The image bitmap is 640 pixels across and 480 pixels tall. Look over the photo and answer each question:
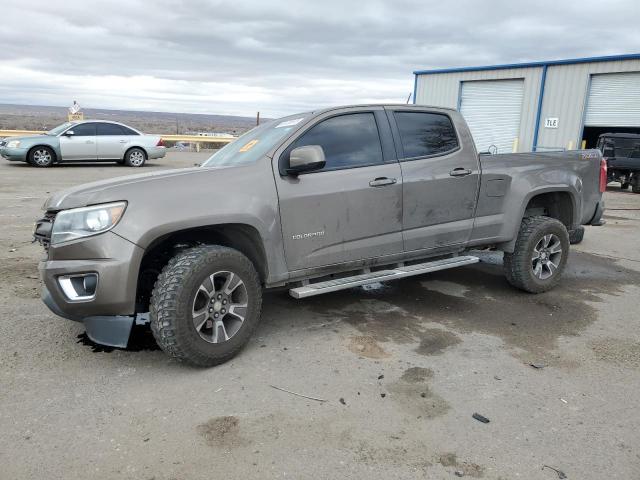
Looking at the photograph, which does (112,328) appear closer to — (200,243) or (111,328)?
(111,328)

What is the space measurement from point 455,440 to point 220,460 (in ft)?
4.14

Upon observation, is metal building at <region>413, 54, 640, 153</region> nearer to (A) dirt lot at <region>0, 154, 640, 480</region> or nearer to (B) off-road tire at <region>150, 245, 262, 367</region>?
(A) dirt lot at <region>0, 154, 640, 480</region>

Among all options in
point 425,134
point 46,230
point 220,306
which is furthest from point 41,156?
point 220,306

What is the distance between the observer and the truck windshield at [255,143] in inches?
166

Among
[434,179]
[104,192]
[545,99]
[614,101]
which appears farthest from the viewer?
[545,99]

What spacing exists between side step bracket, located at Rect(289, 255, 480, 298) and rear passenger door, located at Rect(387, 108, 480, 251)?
0.16 meters

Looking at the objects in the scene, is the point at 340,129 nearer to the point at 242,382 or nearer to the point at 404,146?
the point at 404,146

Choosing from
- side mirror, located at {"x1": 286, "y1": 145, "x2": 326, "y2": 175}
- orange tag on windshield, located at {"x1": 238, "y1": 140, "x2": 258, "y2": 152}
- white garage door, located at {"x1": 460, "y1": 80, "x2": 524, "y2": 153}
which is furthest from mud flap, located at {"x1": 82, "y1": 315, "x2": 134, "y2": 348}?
white garage door, located at {"x1": 460, "y1": 80, "x2": 524, "y2": 153}

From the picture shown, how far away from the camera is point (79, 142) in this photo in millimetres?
16844

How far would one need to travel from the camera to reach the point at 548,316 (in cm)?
494

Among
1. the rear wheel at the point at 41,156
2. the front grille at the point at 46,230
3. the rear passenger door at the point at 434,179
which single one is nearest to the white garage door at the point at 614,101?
the rear passenger door at the point at 434,179

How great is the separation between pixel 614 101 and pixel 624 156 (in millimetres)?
4328

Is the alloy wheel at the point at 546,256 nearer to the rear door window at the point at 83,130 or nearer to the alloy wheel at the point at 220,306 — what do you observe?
the alloy wheel at the point at 220,306

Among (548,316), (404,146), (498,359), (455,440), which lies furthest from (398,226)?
(455,440)
